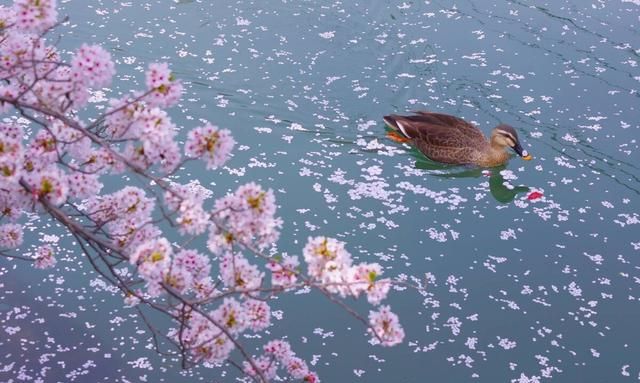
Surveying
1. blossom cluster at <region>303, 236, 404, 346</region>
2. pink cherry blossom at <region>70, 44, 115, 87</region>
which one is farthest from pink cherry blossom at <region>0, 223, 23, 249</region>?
blossom cluster at <region>303, 236, 404, 346</region>

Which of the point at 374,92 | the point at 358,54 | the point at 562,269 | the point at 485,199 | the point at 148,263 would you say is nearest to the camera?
the point at 148,263

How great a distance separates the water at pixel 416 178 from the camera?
4.84 meters

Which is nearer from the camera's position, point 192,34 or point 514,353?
point 514,353

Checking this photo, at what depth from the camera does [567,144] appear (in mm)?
7312

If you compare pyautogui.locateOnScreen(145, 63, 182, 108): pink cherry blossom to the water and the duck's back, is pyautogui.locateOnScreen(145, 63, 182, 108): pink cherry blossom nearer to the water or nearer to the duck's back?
the water

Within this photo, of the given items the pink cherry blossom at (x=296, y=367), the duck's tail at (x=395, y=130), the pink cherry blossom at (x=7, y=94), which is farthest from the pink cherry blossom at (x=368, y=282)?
the duck's tail at (x=395, y=130)

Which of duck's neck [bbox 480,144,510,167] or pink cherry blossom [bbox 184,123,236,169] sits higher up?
pink cherry blossom [bbox 184,123,236,169]

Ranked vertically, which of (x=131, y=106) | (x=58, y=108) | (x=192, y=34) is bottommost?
(x=131, y=106)

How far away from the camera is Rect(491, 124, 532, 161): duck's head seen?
684 centimetres

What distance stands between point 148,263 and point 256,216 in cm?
45

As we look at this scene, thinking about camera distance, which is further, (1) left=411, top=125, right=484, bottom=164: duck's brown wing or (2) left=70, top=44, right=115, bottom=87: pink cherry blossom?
(1) left=411, top=125, right=484, bottom=164: duck's brown wing

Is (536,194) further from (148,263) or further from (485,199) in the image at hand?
(148,263)

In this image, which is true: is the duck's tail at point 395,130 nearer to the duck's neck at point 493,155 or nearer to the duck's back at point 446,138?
the duck's back at point 446,138

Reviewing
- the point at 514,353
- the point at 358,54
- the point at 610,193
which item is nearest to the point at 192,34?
the point at 358,54
